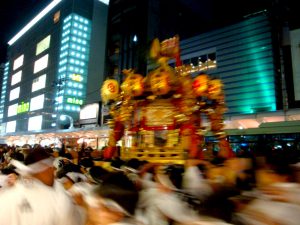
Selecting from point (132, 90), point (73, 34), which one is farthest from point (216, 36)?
point (73, 34)

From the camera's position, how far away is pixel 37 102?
55688mm

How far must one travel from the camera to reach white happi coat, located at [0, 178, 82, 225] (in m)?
2.32

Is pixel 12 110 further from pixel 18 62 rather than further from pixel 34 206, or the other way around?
pixel 34 206

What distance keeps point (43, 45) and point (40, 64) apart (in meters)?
4.11

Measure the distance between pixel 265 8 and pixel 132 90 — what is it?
18657 mm

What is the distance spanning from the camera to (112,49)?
1663 inches

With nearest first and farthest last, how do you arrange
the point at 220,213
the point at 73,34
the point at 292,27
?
the point at 220,213 → the point at 292,27 → the point at 73,34

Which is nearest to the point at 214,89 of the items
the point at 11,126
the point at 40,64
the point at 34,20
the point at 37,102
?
the point at 37,102

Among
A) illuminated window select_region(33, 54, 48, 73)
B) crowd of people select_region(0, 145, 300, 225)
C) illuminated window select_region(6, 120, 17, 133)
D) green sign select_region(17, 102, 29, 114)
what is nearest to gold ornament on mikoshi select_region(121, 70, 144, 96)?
crowd of people select_region(0, 145, 300, 225)

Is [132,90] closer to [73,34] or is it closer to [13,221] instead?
[13,221]

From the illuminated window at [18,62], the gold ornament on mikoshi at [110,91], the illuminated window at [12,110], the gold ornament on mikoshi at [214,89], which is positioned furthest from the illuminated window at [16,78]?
the gold ornament on mikoshi at [214,89]

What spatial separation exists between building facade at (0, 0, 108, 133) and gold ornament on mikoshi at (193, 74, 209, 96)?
38.7m

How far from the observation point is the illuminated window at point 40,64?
55812 millimetres

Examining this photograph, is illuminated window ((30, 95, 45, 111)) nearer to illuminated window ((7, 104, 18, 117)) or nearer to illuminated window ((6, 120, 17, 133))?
illuminated window ((7, 104, 18, 117))
